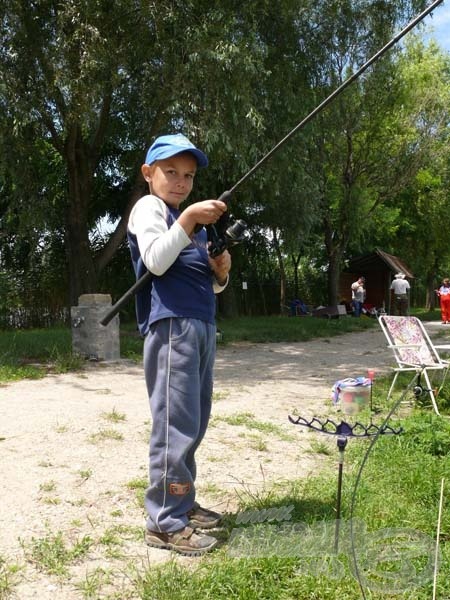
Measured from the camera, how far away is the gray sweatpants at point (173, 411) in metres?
2.86

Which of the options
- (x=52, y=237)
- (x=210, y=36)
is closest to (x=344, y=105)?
(x=210, y=36)

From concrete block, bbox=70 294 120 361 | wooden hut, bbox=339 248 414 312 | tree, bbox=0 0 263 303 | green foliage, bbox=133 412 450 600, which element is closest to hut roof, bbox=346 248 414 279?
wooden hut, bbox=339 248 414 312

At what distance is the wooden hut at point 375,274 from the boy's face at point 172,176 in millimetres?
25347

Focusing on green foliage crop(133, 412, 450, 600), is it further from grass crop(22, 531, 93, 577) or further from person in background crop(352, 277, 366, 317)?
person in background crop(352, 277, 366, 317)

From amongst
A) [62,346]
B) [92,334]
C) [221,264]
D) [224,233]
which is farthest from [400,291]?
[224,233]

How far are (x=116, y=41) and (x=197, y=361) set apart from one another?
29.2 feet

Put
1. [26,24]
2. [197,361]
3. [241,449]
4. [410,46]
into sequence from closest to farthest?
1. [197,361]
2. [241,449]
3. [26,24]
4. [410,46]

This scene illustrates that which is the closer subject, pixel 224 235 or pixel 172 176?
pixel 224 235

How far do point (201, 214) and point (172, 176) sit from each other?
1.41 feet

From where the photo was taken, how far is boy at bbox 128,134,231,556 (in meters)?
2.82

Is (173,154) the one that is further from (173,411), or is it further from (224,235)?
(173,411)

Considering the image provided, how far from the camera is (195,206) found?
2.71m

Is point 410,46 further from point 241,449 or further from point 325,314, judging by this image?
point 241,449

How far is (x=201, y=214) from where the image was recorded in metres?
2.71
